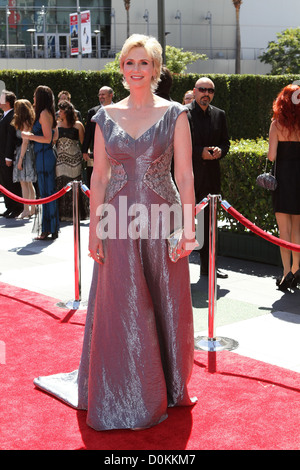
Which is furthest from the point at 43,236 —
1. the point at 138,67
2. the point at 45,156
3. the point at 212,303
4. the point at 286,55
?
the point at 286,55

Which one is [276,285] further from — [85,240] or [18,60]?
[18,60]

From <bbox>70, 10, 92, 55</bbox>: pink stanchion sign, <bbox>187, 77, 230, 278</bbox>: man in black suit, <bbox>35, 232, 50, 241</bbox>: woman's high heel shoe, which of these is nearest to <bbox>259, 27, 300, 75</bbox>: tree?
<bbox>70, 10, 92, 55</bbox>: pink stanchion sign

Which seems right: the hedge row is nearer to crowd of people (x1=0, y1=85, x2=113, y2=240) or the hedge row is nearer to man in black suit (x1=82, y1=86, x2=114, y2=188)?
crowd of people (x1=0, y1=85, x2=113, y2=240)

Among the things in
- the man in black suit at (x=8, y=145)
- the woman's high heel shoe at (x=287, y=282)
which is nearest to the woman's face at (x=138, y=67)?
the woman's high heel shoe at (x=287, y=282)

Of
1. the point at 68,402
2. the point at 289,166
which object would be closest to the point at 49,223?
the point at 289,166

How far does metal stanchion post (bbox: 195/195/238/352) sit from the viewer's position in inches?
210

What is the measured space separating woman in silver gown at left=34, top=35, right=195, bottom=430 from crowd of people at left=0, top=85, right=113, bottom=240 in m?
5.89

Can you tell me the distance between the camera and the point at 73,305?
21.3 feet

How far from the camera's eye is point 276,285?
7.28 meters

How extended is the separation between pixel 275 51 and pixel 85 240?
4687cm

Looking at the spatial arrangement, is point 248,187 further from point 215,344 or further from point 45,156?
point 215,344

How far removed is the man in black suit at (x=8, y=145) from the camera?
1154 cm

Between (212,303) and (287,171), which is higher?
(287,171)

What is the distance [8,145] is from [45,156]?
195cm
